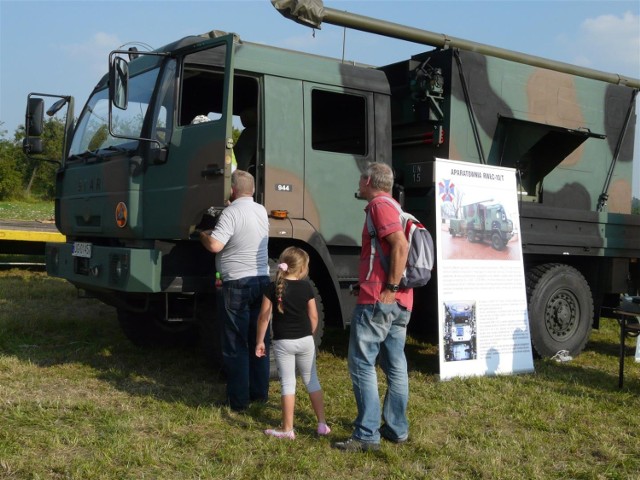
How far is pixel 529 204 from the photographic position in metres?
6.81

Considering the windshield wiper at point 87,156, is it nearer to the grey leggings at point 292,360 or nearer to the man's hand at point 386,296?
the grey leggings at point 292,360

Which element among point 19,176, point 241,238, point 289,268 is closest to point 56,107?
point 241,238

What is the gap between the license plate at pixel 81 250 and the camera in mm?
5730

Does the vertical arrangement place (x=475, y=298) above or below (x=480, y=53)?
below

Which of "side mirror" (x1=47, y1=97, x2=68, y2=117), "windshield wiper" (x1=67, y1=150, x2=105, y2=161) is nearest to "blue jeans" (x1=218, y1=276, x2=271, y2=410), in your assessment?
"windshield wiper" (x1=67, y1=150, x2=105, y2=161)

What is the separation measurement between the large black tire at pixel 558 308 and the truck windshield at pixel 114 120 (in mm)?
3926

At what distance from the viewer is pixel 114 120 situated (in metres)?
5.90

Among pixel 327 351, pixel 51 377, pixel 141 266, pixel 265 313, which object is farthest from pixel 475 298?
pixel 51 377

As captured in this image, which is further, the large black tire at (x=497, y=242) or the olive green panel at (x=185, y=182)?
the large black tire at (x=497, y=242)

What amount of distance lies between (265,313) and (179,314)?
1.60 m

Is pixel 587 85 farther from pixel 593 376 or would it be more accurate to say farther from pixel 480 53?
pixel 593 376

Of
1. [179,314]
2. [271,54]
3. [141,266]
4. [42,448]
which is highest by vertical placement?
[271,54]

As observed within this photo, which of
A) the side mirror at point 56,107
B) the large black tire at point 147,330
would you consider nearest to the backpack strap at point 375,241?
the large black tire at point 147,330

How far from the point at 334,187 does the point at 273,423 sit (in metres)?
2.02
